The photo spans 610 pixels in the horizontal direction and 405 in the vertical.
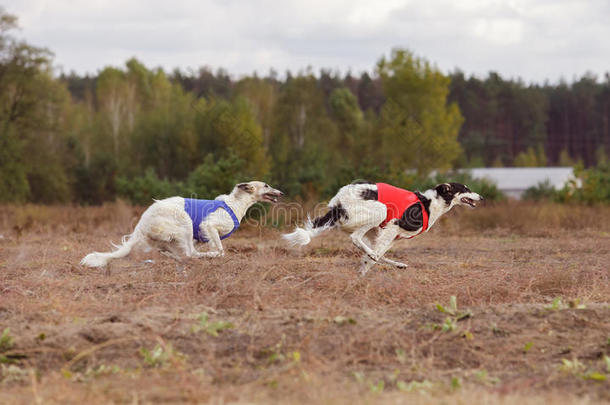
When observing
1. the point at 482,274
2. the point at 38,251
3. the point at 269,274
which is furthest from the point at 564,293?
the point at 38,251

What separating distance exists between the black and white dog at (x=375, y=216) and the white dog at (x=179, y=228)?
133 centimetres

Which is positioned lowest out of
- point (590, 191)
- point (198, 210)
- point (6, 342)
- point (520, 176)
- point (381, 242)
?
point (520, 176)

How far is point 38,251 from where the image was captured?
561 inches

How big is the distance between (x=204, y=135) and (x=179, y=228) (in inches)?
1291

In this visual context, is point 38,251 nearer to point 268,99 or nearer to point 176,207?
point 176,207

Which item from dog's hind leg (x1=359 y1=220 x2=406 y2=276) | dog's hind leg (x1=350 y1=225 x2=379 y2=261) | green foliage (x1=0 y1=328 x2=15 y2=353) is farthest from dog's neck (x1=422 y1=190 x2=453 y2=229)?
green foliage (x1=0 y1=328 x2=15 y2=353)

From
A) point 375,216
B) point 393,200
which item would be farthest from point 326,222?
point 393,200

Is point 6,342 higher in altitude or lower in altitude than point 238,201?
lower

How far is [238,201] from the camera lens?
1216cm

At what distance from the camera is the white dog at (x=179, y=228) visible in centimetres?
1109

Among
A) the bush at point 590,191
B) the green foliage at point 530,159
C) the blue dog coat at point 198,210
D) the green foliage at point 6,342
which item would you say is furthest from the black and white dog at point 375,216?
the green foliage at point 530,159

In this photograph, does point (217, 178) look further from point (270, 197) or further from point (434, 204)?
point (434, 204)

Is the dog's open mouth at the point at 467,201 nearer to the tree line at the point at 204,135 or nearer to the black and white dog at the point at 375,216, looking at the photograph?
the black and white dog at the point at 375,216

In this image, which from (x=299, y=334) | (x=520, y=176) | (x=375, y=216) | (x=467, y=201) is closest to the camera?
(x=299, y=334)
